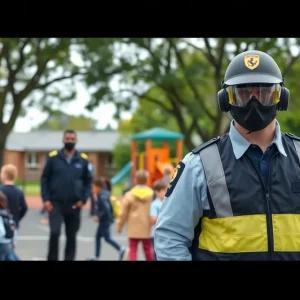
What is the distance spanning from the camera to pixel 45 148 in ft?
275

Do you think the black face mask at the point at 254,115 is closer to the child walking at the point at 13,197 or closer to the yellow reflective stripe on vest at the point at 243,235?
the yellow reflective stripe on vest at the point at 243,235

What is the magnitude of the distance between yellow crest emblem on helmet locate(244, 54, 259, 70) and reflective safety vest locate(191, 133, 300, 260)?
1.17 feet

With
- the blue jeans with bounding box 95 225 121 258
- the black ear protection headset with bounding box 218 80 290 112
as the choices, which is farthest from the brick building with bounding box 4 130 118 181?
the black ear protection headset with bounding box 218 80 290 112

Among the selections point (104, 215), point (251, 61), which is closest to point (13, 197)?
point (104, 215)

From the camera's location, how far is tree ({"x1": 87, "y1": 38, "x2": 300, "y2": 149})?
74.9 ft

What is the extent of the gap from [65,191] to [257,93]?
6445mm

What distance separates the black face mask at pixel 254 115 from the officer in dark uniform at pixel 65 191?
6355mm

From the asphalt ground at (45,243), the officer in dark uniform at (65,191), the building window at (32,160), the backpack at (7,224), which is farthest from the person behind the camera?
the building window at (32,160)

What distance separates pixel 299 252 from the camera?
108 inches

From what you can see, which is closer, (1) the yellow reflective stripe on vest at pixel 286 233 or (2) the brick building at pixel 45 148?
(1) the yellow reflective stripe on vest at pixel 286 233

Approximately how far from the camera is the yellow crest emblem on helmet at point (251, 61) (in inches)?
112

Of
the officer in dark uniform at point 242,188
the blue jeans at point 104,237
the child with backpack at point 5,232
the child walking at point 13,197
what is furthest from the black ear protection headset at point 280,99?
the blue jeans at point 104,237

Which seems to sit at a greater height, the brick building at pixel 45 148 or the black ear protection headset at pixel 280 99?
the brick building at pixel 45 148
